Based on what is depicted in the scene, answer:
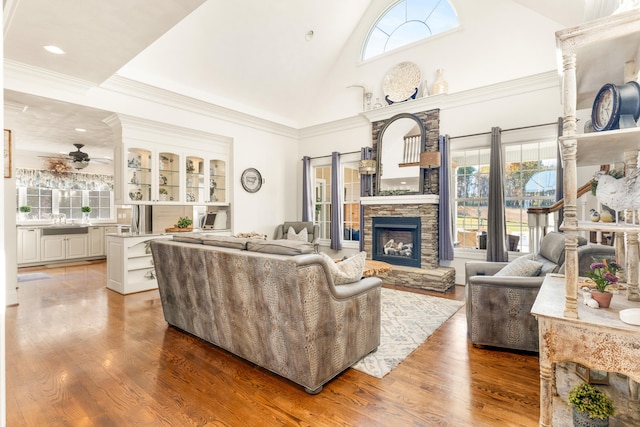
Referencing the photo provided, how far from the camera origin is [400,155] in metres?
5.62

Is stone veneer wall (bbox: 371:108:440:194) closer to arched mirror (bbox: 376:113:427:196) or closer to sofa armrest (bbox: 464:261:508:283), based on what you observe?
arched mirror (bbox: 376:113:427:196)

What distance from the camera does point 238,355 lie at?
260 cm

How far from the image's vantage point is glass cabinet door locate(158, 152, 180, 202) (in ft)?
17.2

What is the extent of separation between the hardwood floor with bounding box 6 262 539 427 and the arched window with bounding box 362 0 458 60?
489 cm

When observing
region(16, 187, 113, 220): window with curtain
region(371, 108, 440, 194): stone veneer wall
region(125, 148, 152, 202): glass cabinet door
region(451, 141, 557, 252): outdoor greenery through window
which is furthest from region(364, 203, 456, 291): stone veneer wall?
region(16, 187, 113, 220): window with curtain

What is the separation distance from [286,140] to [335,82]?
1.60 meters

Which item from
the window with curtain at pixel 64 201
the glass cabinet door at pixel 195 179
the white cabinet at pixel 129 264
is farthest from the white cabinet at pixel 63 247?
the glass cabinet door at pixel 195 179

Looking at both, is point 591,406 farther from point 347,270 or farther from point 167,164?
point 167,164

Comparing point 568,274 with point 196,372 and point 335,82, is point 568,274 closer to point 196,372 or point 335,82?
point 196,372

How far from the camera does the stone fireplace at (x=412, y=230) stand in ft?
16.6

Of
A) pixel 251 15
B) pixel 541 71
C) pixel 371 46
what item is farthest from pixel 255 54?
pixel 541 71

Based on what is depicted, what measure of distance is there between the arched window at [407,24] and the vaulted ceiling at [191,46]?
0.33 m

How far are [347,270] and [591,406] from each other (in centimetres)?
157

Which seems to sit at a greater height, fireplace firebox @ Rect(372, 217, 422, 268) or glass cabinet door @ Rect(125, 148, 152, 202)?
glass cabinet door @ Rect(125, 148, 152, 202)
